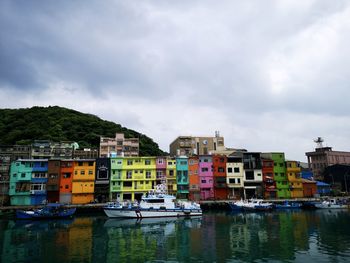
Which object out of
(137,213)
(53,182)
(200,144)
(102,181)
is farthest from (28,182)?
(200,144)

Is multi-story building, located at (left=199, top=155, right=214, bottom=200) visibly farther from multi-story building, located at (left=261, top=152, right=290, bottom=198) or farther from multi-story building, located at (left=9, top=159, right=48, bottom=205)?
multi-story building, located at (left=9, top=159, right=48, bottom=205)

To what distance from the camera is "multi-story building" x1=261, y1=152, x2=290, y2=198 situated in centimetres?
7181

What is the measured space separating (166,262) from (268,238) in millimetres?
12563

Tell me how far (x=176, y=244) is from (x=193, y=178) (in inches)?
1685

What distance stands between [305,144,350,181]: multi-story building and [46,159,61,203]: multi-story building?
8852 cm

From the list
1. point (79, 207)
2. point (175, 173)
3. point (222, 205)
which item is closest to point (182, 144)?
point (175, 173)

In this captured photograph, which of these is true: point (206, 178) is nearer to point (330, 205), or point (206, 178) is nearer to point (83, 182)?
point (330, 205)

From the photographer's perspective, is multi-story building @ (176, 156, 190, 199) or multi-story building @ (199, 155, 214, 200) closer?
multi-story building @ (176, 156, 190, 199)

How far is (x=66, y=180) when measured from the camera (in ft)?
203

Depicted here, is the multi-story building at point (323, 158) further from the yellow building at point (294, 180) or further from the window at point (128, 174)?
the window at point (128, 174)

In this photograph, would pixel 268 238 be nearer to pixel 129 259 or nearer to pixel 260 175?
pixel 129 259

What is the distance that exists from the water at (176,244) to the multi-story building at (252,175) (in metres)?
37.1

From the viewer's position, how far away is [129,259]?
65.6 ft

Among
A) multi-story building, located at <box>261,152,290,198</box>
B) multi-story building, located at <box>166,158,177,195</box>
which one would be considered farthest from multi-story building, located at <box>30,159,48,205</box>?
multi-story building, located at <box>261,152,290,198</box>
